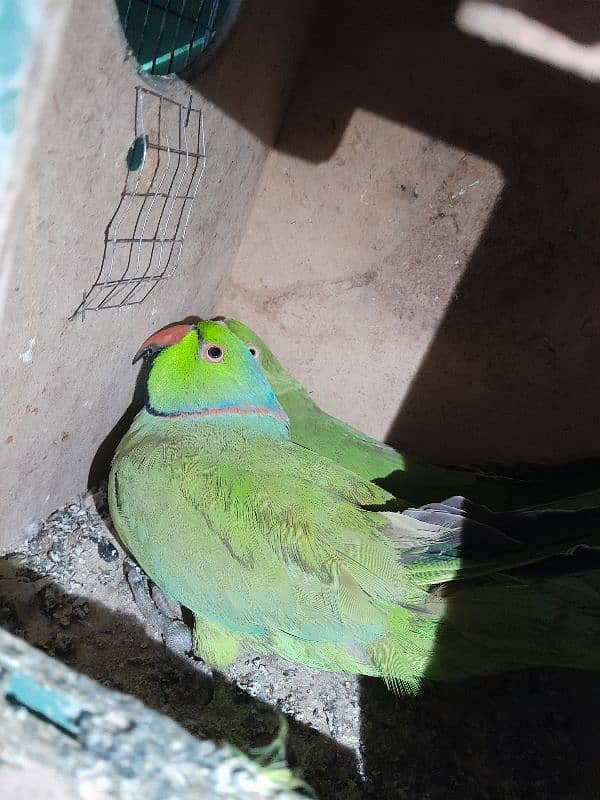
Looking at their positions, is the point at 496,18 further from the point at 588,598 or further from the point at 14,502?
the point at 14,502

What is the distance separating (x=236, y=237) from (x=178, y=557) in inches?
50.2

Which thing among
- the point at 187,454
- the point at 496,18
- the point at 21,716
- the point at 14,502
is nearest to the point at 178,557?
the point at 187,454

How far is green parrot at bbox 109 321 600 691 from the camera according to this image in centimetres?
154

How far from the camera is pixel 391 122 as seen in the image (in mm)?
2096

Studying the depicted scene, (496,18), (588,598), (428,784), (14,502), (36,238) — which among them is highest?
(496,18)

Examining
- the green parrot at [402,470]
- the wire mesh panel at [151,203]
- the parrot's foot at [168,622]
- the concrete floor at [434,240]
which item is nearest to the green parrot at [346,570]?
the parrot's foot at [168,622]

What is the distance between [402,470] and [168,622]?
0.91 metres

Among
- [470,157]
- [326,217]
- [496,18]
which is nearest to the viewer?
[496,18]

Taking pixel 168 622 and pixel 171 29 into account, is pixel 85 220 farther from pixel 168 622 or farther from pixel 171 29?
pixel 168 622

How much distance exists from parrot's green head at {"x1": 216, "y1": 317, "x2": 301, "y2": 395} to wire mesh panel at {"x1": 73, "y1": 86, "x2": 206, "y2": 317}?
389mm

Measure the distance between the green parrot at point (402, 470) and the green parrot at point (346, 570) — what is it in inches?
12.8

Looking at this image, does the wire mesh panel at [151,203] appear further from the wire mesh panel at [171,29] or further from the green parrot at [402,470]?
the green parrot at [402,470]

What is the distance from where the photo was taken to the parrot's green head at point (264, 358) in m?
2.20

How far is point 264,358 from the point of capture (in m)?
2.25
